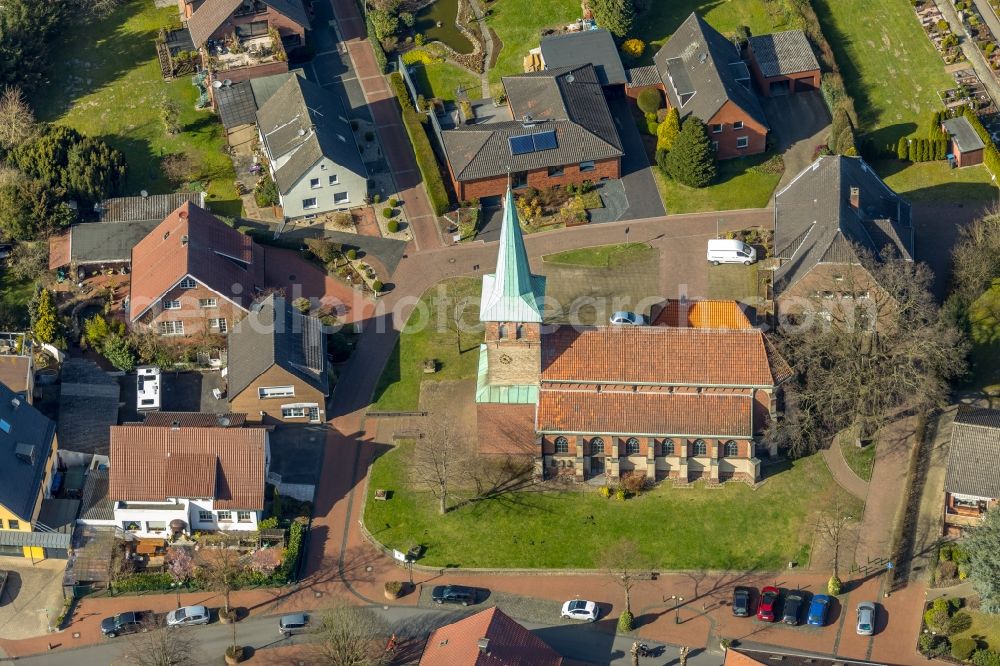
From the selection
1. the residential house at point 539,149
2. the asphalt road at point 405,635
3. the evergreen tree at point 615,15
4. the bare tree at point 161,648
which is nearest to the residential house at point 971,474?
the asphalt road at point 405,635

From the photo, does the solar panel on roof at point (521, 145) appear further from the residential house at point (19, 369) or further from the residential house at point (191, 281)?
the residential house at point (19, 369)

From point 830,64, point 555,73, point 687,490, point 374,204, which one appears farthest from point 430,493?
point 830,64

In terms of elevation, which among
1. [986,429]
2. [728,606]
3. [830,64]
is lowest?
[728,606]

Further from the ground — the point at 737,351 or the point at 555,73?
the point at 555,73

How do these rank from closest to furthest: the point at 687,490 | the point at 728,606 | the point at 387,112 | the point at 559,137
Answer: the point at 728,606, the point at 687,490, the point at 559,137, the point at 387,112

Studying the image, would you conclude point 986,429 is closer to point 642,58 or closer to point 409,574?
point 409,574

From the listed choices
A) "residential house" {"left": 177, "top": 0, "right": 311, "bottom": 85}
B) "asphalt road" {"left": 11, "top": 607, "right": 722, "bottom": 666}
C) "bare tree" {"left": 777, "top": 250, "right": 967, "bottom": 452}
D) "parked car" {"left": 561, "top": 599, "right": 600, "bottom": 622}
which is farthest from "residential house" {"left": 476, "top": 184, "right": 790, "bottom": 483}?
"residential house" {"left": 177, "top": 0, "right": 311, "bottom": 85}

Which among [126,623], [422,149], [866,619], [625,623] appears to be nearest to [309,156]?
[422,149]
